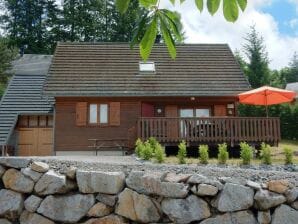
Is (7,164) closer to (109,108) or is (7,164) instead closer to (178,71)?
(109,108)

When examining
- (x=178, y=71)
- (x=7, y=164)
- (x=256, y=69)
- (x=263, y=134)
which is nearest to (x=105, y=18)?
(x=256, y=69)

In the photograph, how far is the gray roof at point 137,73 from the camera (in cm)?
1711

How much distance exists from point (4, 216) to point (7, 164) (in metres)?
1.01

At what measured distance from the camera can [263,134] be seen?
1480cm

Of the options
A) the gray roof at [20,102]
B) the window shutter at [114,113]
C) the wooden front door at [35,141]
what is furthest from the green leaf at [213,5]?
the wooden front door at [35,141]

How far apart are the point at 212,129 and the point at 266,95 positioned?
258cm

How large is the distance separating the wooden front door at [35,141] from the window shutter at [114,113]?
13.4 ft

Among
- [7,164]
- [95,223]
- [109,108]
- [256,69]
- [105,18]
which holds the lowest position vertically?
[95,223]

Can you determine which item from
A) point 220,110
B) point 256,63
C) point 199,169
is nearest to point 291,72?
point 256,63

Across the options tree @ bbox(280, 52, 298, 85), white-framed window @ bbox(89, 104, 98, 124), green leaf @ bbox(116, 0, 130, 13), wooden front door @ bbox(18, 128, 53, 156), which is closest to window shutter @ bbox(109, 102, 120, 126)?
white-framed window @ bbox(89, 104, 98, 124)

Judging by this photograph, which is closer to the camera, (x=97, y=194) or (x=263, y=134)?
(x=97, y=194)

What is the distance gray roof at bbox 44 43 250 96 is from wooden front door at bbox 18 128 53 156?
3.21 m

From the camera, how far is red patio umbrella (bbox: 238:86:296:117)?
47.9 feet

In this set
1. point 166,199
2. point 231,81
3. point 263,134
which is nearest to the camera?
point 166,199
